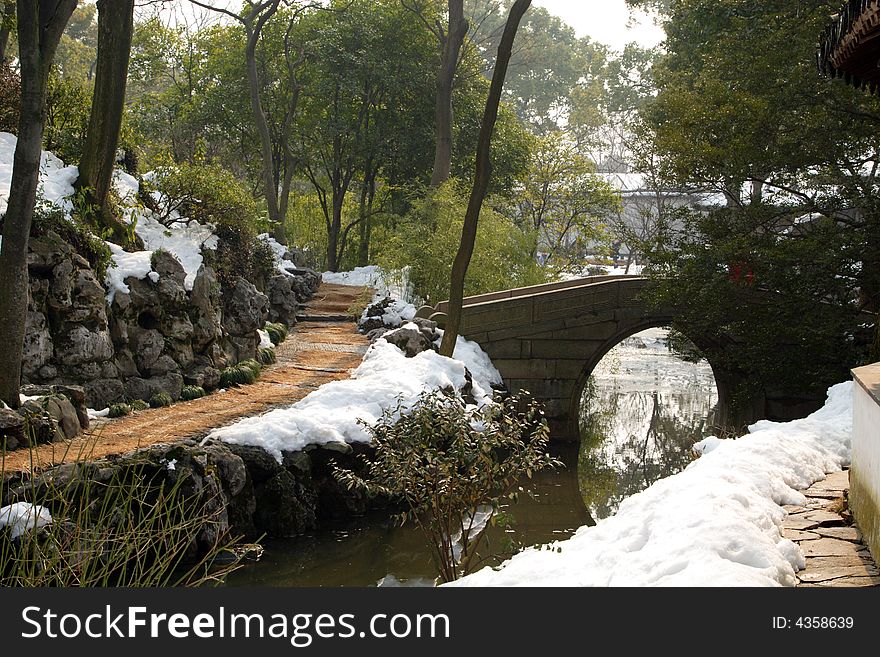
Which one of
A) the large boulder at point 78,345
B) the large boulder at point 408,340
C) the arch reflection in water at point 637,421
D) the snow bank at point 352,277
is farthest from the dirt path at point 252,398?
the snow bank at point 352,277

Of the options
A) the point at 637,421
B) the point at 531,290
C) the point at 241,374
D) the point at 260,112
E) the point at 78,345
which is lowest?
the point at 637,421

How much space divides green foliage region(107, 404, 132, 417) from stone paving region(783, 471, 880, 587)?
21.6 ft

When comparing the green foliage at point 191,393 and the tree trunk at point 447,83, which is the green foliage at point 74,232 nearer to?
the green foliage at point 191,393

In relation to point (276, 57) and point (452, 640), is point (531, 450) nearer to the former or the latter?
point (452, 640)

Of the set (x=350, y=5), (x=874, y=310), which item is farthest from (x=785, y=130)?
(x=350, y=5)

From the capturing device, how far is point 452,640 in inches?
116

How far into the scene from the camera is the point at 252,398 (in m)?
10.4

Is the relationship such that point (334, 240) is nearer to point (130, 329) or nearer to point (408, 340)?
point (408, 340)

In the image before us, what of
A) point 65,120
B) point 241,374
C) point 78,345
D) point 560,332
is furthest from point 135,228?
point 560,332

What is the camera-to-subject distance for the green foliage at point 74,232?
8945 mm

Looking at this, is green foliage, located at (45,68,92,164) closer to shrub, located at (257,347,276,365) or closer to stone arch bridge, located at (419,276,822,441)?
shrub, located at (257,347,276,365)

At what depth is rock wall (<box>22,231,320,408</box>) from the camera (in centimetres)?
873

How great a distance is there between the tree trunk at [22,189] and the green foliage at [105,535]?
1.38 m

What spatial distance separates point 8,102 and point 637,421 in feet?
41.8
